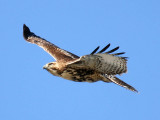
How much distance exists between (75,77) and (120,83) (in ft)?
3.06

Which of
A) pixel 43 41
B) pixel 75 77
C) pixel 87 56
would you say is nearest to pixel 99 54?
pixel 87 56

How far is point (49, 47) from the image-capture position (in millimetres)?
10977

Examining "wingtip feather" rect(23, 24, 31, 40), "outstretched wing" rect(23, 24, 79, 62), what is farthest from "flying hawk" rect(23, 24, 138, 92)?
"wingtip feather" rect(23, 24, 31, 40)

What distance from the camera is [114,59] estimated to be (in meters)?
8.96

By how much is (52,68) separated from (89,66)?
1205 millimetres

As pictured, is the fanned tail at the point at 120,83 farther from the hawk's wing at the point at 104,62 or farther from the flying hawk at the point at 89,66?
the hawk's wing at the point at 104,62

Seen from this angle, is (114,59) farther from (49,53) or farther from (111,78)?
(49,53)

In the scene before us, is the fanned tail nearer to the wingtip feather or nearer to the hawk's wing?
the hawk's wing

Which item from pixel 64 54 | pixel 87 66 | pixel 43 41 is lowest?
pixel 87 66

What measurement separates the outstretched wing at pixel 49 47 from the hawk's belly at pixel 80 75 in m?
0.31

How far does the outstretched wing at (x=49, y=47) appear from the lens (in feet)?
33.1

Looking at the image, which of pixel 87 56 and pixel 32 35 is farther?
pixel 32 35

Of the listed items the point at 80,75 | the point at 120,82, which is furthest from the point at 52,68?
the point at 120,82

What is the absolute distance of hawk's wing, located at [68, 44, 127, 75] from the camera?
8812 mm
